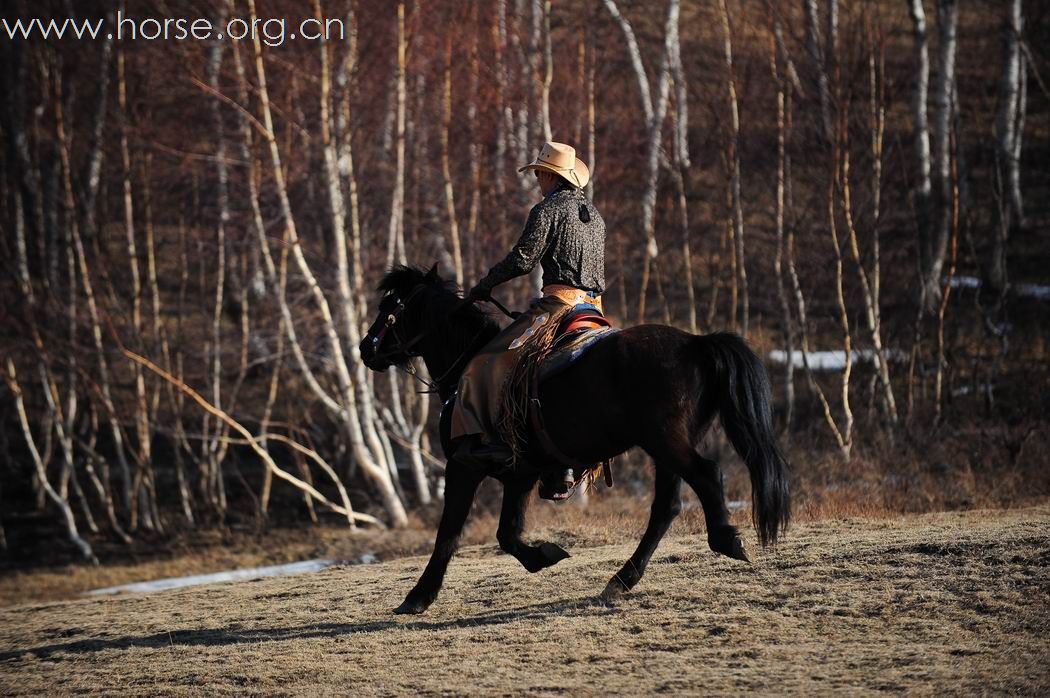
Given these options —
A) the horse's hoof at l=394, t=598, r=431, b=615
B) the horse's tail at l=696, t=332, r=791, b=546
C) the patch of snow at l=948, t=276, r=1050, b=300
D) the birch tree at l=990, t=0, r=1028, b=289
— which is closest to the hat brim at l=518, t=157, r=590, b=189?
the horse's tail at l=696, t=332, r=791, b=546

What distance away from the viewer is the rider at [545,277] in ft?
25.1

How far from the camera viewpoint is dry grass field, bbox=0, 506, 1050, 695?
5.92 m

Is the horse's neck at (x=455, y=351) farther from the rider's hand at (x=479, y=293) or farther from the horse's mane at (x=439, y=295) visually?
the rider's hand at (x=479, y=293)

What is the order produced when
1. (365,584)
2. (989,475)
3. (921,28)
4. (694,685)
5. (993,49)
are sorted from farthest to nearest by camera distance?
(993,49), (921,28), (989,475), (365,584), (694,685)

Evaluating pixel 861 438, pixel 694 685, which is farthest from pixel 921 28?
pixel 694 685

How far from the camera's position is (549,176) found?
7.90 m

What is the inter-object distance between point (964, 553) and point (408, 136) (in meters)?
16.5

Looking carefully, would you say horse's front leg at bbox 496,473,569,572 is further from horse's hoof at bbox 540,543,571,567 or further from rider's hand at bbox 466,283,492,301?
rider's hand at bbox 466,283,492,301

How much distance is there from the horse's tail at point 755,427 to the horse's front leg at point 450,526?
1.79 metres

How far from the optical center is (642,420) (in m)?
7.01

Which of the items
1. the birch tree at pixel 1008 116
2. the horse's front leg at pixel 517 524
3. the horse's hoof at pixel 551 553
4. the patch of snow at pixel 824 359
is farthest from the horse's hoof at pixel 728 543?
the birch tree at pixel 1008 116

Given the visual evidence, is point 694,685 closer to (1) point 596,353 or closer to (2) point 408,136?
(1) point 596,353

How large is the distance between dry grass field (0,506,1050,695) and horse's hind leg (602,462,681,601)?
0.15m

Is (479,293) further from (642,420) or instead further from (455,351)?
(642,420)
